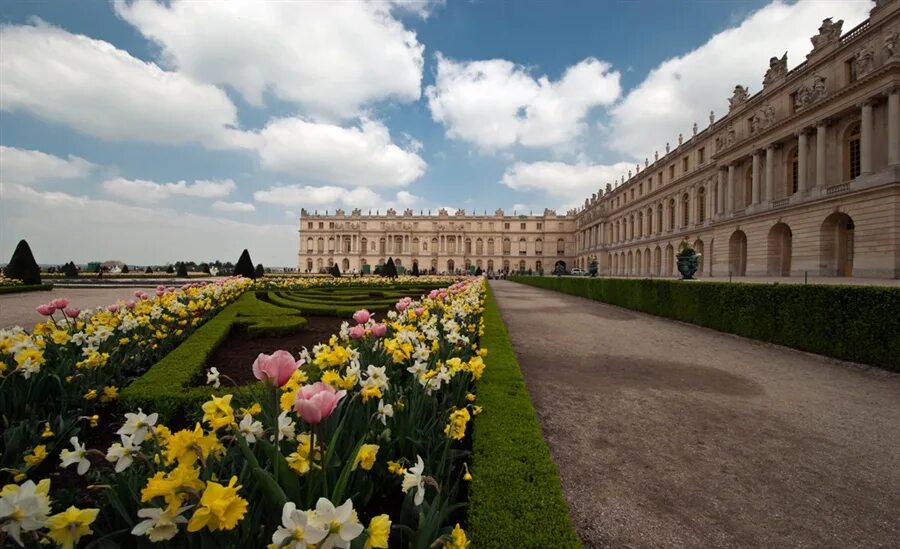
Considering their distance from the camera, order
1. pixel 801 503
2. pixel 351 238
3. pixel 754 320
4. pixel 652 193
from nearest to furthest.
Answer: pixel 801 503
pixel 754 320
pixel 652 193
pixel 351 238

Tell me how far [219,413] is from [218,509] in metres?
0.62

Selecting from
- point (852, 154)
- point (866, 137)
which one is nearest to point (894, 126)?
point (866, 137)

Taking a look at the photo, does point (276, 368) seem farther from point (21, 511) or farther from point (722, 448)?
point (722, 448)

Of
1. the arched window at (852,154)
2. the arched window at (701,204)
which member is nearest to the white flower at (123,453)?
the arched window at (852,154)

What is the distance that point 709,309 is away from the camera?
31.0 ft

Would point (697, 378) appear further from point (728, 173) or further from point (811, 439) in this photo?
point (728, 173)

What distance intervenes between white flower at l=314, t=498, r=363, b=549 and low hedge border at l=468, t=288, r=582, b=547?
3.12ft

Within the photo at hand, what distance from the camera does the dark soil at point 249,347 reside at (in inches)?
188

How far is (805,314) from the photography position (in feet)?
22.6

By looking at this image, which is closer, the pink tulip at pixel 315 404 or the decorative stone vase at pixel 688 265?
the pink tulip at pixel 315 404

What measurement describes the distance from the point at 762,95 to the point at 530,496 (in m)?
32.4

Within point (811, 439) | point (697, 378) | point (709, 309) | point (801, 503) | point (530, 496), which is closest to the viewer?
point (530, 496)

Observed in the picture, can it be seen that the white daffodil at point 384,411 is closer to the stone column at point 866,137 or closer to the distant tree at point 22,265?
the distant tree at point 22,265

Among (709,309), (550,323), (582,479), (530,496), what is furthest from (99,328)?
(709,309)
